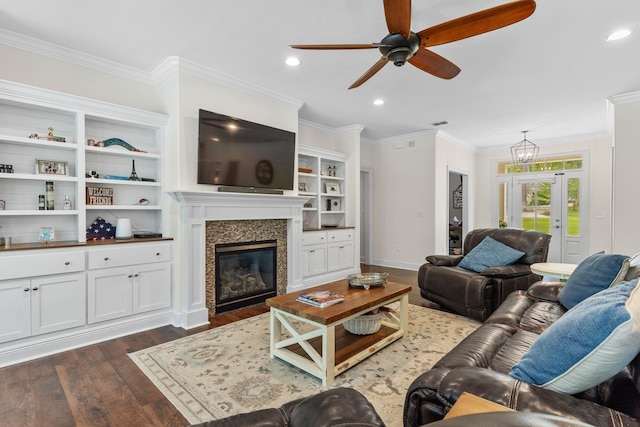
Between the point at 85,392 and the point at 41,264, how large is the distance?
3.77 feet

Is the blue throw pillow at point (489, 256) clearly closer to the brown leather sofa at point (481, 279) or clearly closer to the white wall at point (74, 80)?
the brown leather sofa at point (481, 279)

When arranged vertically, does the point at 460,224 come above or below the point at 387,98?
below

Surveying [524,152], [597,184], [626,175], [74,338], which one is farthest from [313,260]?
[597,184]

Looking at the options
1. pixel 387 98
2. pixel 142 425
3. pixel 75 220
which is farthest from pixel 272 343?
pixel 387 98

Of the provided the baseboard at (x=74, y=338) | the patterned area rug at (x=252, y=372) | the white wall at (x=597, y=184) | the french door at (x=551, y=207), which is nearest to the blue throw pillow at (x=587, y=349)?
the patterned area rug at (x=252, y=372)

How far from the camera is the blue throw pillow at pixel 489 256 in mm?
3596

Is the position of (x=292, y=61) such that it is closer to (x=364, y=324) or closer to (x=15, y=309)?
(x=364, y=324)

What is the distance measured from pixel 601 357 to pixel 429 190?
205 inches

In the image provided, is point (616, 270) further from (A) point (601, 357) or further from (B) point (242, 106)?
(B) point (242, 106)

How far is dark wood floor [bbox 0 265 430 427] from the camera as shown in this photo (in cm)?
186

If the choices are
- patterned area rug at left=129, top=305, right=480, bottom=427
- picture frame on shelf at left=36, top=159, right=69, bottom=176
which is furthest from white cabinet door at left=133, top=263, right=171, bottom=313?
picture frame on shelf at left=36, top=159, right=69, bottom=176

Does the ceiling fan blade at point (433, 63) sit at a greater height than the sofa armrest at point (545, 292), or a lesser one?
greater

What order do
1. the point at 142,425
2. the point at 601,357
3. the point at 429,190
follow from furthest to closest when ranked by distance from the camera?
the point at 429,190 < the point at 142,425 < the point at 601,357

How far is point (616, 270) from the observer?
2045 mm
